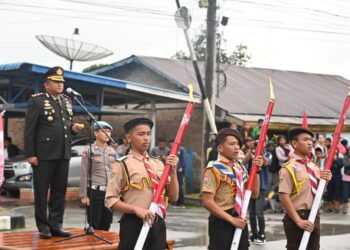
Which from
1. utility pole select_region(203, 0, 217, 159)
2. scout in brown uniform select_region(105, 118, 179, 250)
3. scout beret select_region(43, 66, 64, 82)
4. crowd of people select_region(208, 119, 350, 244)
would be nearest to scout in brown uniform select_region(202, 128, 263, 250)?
scout in brown uniform select_region(105, 118, 179, 250)

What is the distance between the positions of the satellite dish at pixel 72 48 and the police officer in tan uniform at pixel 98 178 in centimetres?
1057

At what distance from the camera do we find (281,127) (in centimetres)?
2228

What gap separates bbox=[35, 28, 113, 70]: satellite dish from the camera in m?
18.7

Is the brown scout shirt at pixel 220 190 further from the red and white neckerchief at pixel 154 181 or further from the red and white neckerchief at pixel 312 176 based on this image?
the red and white neckerchief at pixel 312 176

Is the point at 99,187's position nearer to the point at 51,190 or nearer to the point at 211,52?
the point at 51,190

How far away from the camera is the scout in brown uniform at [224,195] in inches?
227

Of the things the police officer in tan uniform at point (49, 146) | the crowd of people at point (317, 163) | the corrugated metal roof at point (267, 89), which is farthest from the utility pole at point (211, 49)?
the police officer in tan uniform at point (49, 146)

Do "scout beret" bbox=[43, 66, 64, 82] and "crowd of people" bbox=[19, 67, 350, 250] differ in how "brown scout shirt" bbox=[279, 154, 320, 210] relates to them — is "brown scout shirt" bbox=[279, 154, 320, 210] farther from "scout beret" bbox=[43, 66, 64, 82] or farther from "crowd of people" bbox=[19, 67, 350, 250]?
"scout beret" bbox=[43, 66, 64, 82]

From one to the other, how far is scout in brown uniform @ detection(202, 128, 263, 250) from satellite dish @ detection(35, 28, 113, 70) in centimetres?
1352

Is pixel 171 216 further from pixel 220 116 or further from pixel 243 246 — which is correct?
pixel 243 246

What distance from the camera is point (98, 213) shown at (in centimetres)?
857

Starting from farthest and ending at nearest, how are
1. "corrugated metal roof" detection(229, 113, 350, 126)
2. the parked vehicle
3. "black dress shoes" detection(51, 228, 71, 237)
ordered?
1. "corrugated metal roof" detection(229, 113, 350, 126)
2. the parked vehicle
3. "black dress shoes" detection(51, 228, 71, 237)

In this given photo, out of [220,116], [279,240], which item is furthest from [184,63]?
[279,240]

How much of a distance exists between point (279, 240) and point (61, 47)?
9891mm
